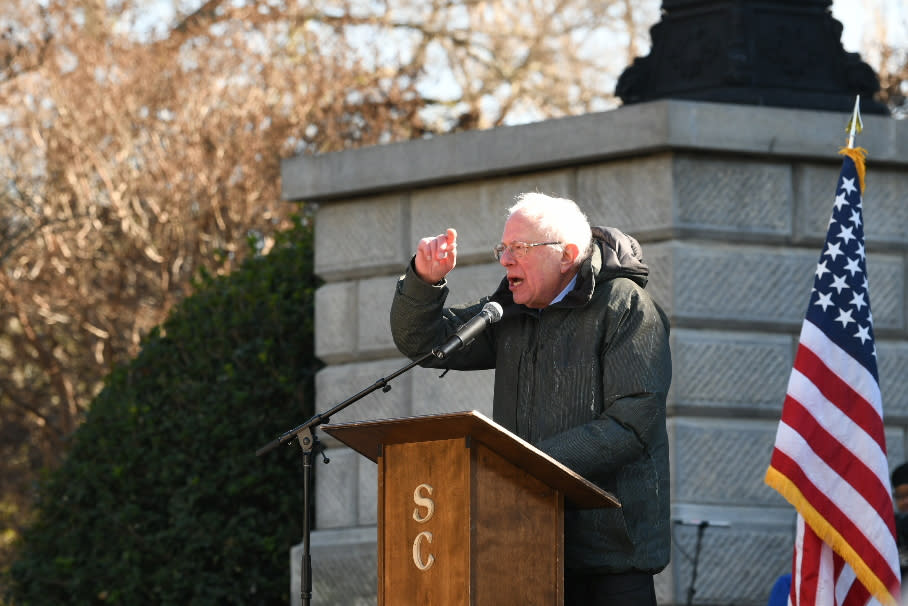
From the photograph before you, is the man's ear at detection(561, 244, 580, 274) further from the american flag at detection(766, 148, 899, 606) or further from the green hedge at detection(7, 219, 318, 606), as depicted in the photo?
the green hedge at detection(7, 219, 318, 606)

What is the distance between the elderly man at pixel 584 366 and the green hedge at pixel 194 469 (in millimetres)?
4168

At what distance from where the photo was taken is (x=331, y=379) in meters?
8.74

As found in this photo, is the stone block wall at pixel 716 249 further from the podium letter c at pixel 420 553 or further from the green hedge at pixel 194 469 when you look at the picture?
the podium letter c at pixel 420 553

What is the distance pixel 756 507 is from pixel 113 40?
11.9 metres

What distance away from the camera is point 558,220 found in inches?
190

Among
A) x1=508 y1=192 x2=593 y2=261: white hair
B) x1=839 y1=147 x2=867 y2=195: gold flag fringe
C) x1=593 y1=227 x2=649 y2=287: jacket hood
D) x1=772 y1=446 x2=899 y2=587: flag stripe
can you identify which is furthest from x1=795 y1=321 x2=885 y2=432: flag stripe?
x1=508 y1=192 x2=593 y2=261: white hair

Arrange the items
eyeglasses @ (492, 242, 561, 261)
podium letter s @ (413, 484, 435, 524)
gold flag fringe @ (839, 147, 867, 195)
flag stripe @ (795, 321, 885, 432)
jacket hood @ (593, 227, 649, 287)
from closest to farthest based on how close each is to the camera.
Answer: podium letter s @ (413, 484, 435, 524) < eyeglasses @ (492, 242, 561, 261) < jacket hood @ (593, 227, 649, 287) < flag stripe @ (795, 321, 885, 432) < gold flag fringe @ (839, 147, 867, 195)

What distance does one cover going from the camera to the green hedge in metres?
8.93

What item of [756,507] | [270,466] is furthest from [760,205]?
[270,466]

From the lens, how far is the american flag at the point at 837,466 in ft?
20.3

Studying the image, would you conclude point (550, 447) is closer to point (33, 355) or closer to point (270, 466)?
point (270, 466)

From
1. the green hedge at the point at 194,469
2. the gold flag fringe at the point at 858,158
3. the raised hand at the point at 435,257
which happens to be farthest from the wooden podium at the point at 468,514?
the green hedge at the point at 194,469

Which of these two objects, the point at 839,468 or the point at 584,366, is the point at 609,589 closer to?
the point at 584,366

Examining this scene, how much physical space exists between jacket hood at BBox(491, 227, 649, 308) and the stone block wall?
96.9 inches
